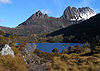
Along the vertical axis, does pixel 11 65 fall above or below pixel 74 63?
above

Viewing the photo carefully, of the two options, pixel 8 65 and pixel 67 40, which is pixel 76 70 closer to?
pixel 8 65

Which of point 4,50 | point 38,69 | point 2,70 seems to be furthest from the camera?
point 4,50

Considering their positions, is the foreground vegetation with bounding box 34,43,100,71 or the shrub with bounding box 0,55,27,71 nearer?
the shrub with bounding box 0,55,27,71

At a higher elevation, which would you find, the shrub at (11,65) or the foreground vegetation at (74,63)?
the shrub at (11,65)

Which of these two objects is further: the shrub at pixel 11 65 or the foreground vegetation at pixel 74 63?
the foreground vegetation at pixel 74 63

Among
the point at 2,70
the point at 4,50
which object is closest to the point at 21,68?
the point at 2,70

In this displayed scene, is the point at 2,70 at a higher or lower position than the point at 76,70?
higher

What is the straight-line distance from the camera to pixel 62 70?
9.09 meters

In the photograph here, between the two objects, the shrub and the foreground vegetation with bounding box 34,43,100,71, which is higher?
the shrub

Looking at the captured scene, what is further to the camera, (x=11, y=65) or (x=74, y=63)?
(x=74, y=63)

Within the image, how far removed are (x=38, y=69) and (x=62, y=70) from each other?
2.30 meters

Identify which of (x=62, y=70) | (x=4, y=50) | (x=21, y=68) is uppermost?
(x=4, y=50)

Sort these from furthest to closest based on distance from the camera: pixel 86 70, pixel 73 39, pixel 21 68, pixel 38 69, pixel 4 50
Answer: pixel 73 39 < pixel 4 50 < pixel 86 70 < pixel 38 69 < pixel 21 68

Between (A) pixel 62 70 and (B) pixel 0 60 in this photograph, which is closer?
(B) pixel 0 60
